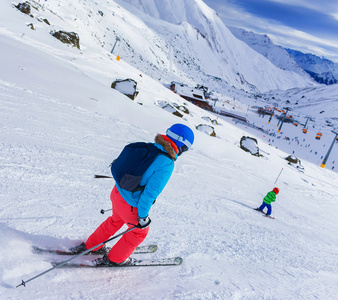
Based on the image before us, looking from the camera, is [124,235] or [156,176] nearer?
[156,176]

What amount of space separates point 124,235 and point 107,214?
1.44 meters

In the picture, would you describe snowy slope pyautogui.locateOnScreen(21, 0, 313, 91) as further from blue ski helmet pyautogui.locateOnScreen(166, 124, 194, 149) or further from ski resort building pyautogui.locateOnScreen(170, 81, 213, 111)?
blue ski helmet pyautogui.locateOnScreen(166, 124, 194, 149)

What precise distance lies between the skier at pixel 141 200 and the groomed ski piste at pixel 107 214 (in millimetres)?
266

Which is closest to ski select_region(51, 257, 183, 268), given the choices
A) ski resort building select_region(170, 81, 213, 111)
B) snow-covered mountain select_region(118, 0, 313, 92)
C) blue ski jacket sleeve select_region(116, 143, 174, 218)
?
blue ski jacket sleeve select_region(116, 143, 174, 218)

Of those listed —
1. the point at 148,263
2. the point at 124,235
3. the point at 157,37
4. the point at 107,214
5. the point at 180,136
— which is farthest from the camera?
the point at 157,37

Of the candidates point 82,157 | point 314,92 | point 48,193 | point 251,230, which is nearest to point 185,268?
point 48,193

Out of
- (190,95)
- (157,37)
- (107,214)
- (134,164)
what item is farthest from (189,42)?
(134,164)

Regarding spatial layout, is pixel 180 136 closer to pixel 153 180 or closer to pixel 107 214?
pixel 153 180

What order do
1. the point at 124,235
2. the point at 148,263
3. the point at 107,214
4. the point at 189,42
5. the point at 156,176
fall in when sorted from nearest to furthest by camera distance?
the point at 156,176 → the point at 124,235 → the point at 148,263 → the point at 107,214 → the point at 189,42

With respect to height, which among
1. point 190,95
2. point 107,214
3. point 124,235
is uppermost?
point 190,95

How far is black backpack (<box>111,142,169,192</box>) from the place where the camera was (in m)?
2.49

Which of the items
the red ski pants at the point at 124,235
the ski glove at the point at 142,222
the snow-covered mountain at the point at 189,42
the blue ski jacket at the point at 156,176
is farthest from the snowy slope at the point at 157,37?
the ski glove at the point at 142,222

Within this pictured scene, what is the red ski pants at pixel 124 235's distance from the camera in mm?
2746

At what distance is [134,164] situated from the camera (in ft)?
8.27
